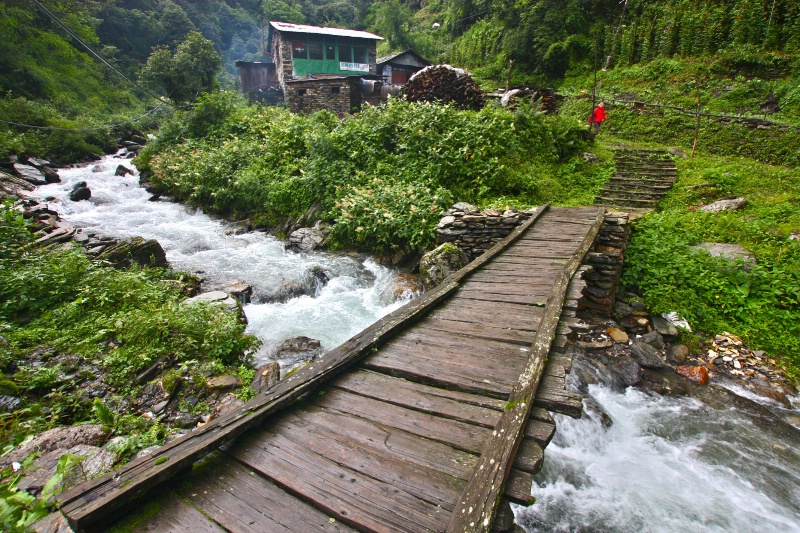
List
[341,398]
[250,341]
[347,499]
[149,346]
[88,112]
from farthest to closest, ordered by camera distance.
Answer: [88,112] → [250,341] → [149,346] → [341,398] → [347,499]

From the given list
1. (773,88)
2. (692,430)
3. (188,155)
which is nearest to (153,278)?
(692,430)

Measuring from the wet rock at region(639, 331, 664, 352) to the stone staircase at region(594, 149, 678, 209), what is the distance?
165 inches

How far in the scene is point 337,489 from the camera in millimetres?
2119

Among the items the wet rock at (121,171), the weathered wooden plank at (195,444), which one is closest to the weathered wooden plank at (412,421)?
the weathered wooden plank at (195,444)

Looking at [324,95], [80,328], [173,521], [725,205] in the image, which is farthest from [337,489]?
[324,95]

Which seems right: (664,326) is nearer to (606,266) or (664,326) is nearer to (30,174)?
(606,266)

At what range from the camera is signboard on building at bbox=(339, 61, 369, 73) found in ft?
100

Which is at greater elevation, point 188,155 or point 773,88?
point 773,88

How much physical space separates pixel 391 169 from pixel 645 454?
801cm

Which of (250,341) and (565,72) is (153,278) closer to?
(250,341)

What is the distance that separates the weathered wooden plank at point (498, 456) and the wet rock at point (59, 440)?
3265mm

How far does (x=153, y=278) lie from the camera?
6.91 meters

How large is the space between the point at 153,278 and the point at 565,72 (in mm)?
23960

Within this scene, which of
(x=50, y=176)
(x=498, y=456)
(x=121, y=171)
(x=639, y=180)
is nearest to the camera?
(x=498, y=456)
